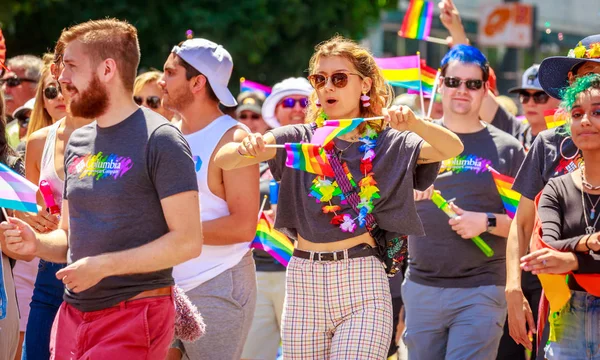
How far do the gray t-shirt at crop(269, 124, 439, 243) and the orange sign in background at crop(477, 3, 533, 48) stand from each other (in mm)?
23457

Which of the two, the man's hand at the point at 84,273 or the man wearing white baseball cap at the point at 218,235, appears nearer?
the man's hand at the point at 84,273

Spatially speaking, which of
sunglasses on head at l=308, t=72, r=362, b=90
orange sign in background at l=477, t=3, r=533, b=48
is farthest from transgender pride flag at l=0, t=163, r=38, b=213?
orange sign in background at l=477, t=3, r=533, b=48

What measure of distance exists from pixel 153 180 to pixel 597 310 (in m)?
2.06

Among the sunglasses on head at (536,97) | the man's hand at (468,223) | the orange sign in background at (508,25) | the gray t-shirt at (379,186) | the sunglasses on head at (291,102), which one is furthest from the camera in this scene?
the orange sign in background at (508,25)

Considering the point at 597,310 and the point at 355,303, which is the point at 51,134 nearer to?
the point at 355,303

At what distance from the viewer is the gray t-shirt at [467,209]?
6.82 meters

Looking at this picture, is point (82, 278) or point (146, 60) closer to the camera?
point (82, 278)

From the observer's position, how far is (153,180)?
457 centimetres

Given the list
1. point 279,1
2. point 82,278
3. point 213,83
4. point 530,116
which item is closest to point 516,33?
point 279,1

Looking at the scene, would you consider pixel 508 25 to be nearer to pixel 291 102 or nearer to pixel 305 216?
pixel 291 102

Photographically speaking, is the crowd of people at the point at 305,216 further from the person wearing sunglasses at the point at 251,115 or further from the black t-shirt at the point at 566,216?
the person wearing sunglasses at the point at 251,115

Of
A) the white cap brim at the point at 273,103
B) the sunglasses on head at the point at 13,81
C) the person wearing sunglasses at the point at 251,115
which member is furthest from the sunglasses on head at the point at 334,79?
the person wearing sunglasses at the point at 251,115

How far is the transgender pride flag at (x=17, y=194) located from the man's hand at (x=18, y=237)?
82mm

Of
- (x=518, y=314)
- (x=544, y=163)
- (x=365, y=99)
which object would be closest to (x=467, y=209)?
(x=544, y=163)
